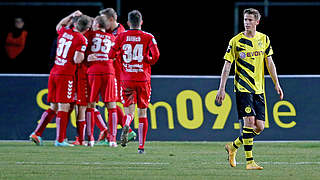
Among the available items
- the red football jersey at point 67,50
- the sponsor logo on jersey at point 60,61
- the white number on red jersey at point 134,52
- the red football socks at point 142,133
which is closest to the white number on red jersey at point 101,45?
the red football jersey at point 67,50

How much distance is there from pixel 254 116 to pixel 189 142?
481 centimetres

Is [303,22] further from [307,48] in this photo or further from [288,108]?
[288,108]

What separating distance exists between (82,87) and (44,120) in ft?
2.64

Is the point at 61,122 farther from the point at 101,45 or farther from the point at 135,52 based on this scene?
the point at 135,52

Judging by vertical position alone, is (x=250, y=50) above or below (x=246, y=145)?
above

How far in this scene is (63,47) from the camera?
43.9 ft

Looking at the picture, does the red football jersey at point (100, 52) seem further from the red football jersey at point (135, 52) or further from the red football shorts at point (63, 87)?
the red football jersey at point (135, 52)

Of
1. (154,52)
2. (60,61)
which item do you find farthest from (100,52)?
(154,52)

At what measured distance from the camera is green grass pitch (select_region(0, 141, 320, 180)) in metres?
Answer: 9.03

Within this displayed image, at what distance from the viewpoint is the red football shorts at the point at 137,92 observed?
12.0 metres

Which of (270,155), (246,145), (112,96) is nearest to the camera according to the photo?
(246,145)

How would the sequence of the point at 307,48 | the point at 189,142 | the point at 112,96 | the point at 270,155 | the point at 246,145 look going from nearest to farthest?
the point at 246,145
the point at 270,155
the point at 112,96
the point at 189,142
the point at 307,48

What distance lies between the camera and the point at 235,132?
47.8 feet

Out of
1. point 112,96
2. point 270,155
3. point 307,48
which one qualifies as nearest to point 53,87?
point 112,96
